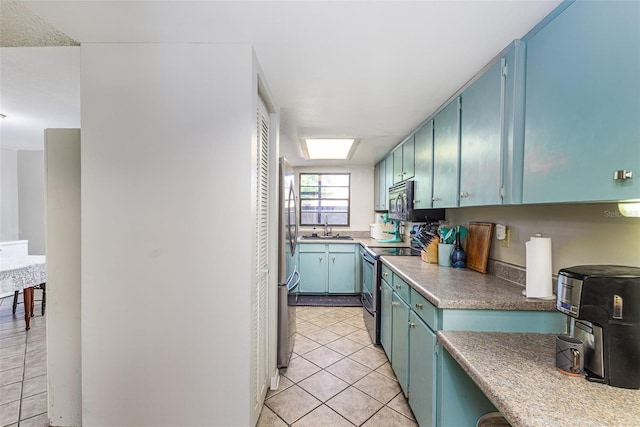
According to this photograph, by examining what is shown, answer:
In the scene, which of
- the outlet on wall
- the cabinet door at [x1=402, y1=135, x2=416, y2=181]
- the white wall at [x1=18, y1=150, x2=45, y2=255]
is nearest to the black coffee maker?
the outlet on wall

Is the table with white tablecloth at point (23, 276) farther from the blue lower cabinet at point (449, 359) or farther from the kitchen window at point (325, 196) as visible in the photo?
the blue lower cabinet at point (449, 359)

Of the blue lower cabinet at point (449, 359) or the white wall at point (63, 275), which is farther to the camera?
the white wall at point (63, 275)

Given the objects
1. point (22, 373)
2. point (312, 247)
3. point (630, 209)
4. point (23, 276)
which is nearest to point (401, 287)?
point (630, 209)

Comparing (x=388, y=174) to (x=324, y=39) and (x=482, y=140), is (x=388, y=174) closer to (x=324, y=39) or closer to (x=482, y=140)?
(x=482, y=140)

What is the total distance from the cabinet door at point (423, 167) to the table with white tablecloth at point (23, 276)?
4175mm

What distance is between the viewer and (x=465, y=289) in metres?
1.54

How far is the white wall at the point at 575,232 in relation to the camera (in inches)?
44.2

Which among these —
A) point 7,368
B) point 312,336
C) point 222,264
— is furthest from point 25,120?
point 312,336

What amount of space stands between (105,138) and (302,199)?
3794mm

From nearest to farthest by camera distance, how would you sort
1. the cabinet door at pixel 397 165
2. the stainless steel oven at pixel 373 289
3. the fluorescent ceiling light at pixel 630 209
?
the fluorescent ceiling light at pixel 630 209 → the stainless steel oven at pixel 373 289 → the cabinet door at pixel 397 165

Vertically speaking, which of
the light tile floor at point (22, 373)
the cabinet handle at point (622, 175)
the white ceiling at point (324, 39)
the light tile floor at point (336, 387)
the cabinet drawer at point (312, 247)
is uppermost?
the white ceiling at point (324, 39)

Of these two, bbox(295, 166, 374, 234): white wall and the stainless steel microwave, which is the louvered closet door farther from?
bbox(295, 166, 374, 234): white wall

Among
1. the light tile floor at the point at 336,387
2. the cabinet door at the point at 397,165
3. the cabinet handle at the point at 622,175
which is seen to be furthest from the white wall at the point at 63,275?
the cabinet door at the point at 397,165

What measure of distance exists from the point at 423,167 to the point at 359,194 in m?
2.57
